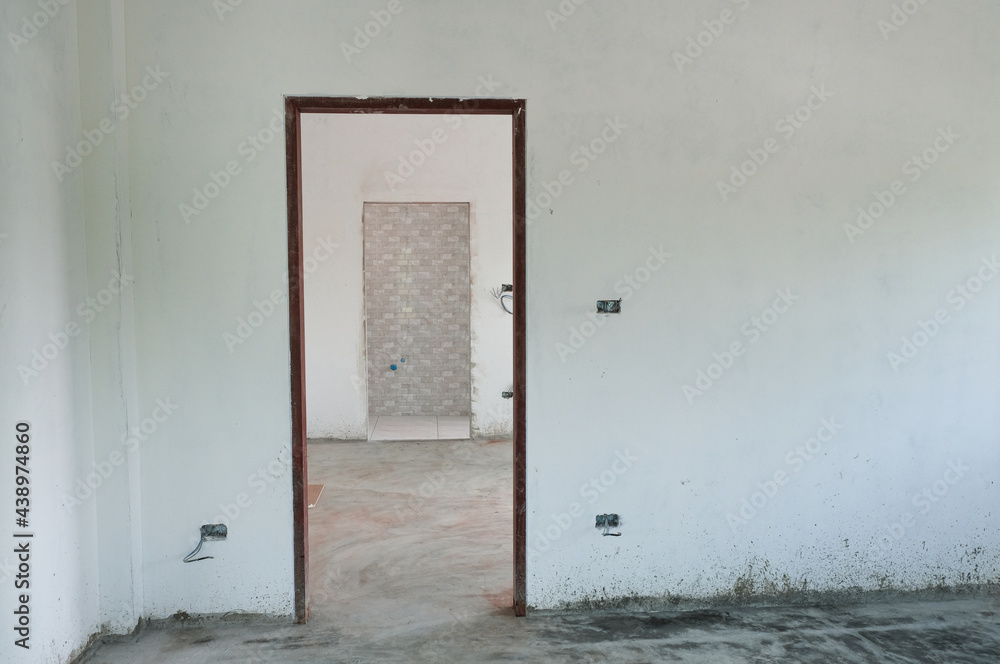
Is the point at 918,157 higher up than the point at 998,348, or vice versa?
the point at 918,157

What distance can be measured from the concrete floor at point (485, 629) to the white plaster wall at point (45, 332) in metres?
0.40

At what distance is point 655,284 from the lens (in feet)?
10.5

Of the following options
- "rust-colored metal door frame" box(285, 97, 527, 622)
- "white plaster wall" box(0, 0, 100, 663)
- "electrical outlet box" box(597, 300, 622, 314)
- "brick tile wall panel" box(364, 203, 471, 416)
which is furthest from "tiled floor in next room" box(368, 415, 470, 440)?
"white plaster wall" box(0, 0, 100, 663)

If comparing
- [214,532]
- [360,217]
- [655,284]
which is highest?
[360,217]

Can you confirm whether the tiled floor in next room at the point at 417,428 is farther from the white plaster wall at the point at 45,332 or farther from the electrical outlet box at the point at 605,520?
the white plaster wall at the point at 45,332

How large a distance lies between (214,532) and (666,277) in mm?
2241

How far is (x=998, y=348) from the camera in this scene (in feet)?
11.1

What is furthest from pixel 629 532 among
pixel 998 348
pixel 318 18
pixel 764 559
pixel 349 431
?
pixel 349 431

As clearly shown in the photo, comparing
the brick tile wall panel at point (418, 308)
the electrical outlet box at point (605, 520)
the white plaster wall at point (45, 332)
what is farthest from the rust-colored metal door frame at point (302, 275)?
the brick tile wall panel at point (418, 308)

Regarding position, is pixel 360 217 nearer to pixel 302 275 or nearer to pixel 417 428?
pixel 417 428

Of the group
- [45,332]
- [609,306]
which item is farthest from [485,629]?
[45,332]

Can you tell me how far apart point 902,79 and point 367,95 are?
237 cm

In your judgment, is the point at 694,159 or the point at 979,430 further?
the point at 979,430

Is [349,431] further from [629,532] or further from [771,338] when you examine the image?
[771,338]
